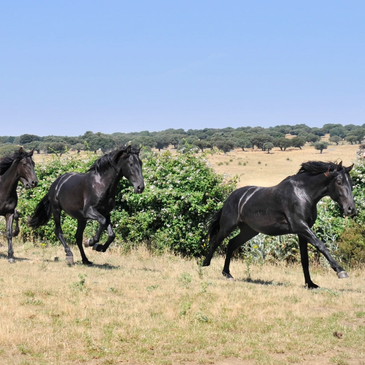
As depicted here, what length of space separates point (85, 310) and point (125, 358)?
5.91ft

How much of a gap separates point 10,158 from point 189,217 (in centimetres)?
466

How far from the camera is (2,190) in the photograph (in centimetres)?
1211

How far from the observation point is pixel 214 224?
11258 mm

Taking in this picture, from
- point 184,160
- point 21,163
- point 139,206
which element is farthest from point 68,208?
point 184,160

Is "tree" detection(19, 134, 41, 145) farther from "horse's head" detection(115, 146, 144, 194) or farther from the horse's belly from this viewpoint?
the horse's belly

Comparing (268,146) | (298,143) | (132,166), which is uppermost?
(298,143)

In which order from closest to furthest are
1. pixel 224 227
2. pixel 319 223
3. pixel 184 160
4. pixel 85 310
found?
pixel 85 310 < pixel 224 227 < pixel 319 223 < pixel 184 160

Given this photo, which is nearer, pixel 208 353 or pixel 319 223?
pixel 208 353

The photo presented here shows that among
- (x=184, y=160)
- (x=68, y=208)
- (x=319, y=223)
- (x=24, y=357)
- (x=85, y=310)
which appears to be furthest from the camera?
(x=184, y=160)

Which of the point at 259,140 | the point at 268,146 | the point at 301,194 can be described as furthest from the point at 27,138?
the point at 301,194

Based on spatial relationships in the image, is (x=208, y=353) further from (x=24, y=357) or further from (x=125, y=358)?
(x=24, y=357)

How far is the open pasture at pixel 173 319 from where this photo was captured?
591cm

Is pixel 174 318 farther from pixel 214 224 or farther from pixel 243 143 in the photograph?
pixel 243 143

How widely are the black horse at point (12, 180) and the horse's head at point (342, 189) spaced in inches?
254
